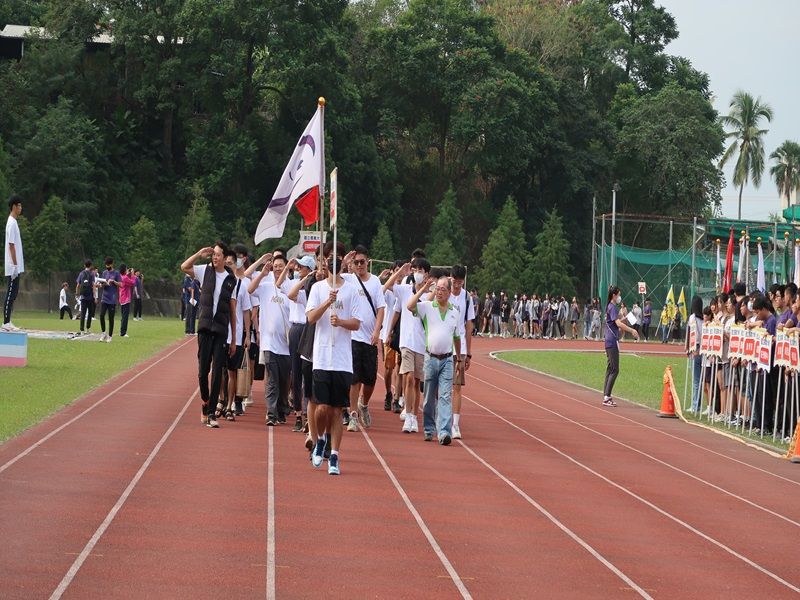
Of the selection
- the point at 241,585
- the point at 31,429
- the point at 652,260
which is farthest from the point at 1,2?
the point at 241,585

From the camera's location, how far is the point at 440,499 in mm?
11156

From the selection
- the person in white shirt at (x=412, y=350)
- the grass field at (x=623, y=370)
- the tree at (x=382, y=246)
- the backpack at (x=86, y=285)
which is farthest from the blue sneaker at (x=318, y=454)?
the tree at (x=382, y=246)

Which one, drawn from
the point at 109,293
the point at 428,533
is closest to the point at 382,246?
the point at 109,293

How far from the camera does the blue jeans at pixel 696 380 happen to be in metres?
22.3

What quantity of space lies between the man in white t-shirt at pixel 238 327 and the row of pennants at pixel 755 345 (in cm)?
682

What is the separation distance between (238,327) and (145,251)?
1662 inches

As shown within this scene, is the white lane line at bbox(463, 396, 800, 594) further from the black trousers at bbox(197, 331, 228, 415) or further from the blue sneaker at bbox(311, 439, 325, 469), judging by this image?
the black trousers at bbox(197, 331, 228, 415)

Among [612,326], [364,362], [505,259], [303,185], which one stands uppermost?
[505,259]

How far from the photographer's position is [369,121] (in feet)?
235

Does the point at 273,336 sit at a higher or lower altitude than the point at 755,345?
lower

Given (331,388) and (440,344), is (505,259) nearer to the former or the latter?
(440,344)

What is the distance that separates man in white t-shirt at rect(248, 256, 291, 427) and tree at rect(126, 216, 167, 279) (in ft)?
137

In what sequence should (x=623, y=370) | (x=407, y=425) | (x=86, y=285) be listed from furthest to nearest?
(x=623, y=370) → (x=86, y=285) → (x=407, y=425)

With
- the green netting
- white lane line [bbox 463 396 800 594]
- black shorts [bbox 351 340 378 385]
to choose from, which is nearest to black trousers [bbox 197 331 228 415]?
black shorts [bbox 351 340 378 385]
